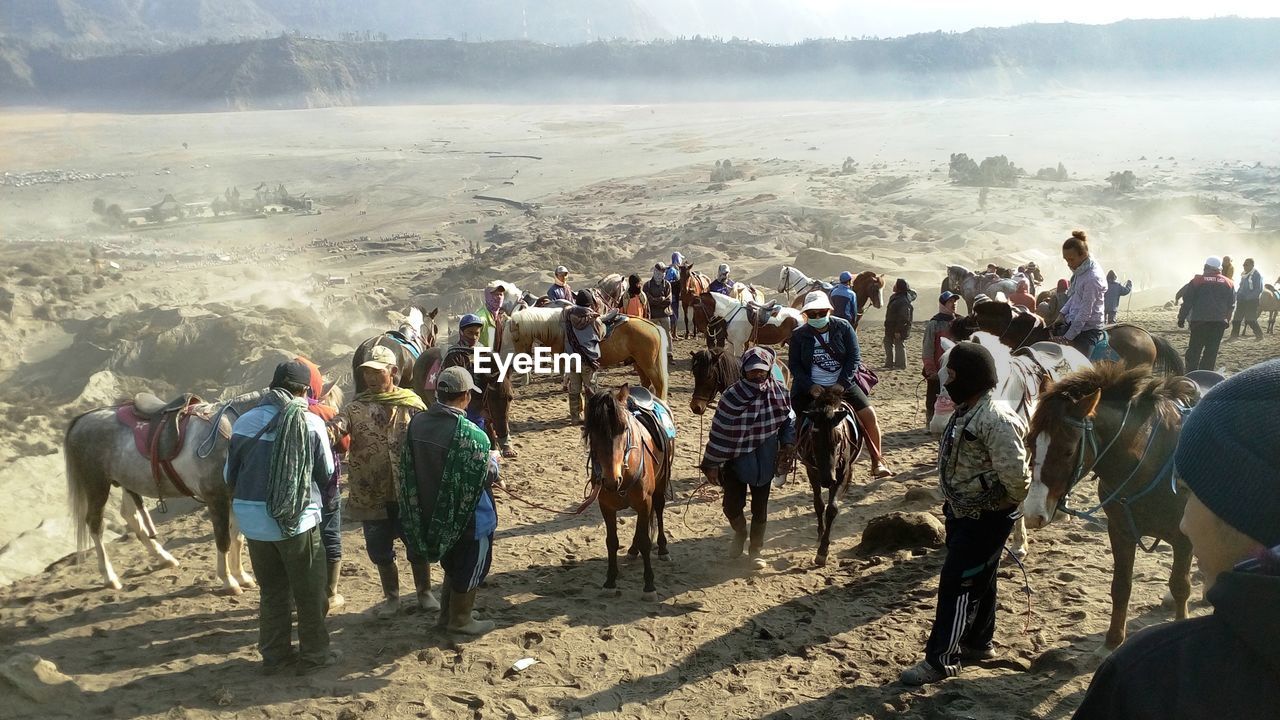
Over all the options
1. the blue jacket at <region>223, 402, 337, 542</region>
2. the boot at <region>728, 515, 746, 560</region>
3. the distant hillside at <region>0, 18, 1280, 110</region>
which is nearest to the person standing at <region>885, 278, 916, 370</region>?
the boot at <region>728, 515, 746, 560</region>

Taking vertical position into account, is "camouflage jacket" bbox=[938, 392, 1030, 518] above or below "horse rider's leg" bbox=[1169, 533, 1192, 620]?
above

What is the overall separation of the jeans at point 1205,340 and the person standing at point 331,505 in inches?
434

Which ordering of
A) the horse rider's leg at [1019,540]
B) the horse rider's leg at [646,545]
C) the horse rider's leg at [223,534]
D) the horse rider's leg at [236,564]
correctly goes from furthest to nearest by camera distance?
the horse rider's leg at [1019,540]
the horse rider's leg at [236,564]
the horse rider's leg at [223,534]
the horse rider's leg at [646,545]

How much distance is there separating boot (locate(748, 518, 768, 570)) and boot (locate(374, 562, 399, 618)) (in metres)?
2.90

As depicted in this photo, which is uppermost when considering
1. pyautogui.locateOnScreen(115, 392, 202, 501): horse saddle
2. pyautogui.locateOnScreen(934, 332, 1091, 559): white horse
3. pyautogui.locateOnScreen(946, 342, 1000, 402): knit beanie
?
pyautogui.locateOnScreen(946, 342, 1000, 402): knit beanie

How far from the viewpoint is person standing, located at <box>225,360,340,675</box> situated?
5.12 meters

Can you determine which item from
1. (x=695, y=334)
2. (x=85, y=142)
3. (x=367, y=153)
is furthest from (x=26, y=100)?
(x=695, y=334)

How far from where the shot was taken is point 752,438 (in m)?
6.81

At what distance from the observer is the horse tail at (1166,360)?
7.01 meters

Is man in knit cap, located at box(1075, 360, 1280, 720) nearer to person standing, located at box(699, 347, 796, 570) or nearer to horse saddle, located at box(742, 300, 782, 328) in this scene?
person standing, located at box(699, 347, 796, 570)

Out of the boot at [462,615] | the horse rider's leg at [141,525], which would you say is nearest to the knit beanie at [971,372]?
the boot at [462,615]

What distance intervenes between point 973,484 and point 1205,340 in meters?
9.29

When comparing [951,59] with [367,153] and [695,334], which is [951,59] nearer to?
[367,153]

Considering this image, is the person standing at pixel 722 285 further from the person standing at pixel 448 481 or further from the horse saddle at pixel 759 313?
the person standing at pixel 448 481
